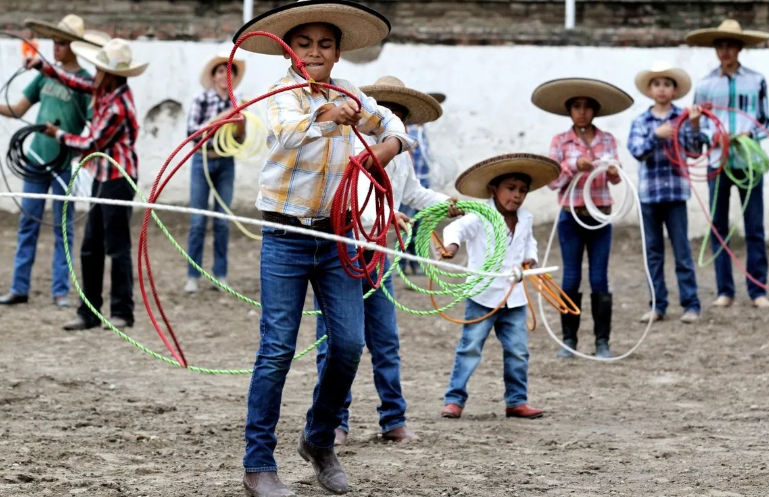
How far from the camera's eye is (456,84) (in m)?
14.1

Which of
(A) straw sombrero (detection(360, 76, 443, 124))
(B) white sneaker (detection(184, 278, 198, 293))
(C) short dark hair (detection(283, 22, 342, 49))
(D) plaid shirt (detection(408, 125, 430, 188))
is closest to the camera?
(C) short dark hair (detection(283, 22, 342, 49))

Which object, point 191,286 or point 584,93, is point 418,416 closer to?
point 584,93

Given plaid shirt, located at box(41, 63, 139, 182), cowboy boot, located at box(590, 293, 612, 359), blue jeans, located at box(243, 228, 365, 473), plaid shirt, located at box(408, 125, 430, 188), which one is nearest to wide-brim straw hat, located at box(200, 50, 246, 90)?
plaid shirt, located at box(408, 125, 430, 188)

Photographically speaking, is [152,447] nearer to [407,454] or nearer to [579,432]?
[407,454]

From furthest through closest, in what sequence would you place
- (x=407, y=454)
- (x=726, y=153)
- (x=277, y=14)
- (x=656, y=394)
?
(x=726, y=153), (x=656, y=394), (x=407, y=454), (x=277, y=14)

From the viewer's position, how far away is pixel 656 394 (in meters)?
7.26

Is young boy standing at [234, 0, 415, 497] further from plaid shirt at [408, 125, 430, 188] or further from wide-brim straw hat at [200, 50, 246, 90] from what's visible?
plaid shirt at [408, 125, 430, 188]

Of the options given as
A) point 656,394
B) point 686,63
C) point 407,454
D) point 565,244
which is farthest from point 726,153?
point 407,454

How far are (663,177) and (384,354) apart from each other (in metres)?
4.34

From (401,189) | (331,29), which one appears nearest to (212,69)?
(401,189)

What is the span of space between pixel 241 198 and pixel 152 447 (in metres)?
8.96

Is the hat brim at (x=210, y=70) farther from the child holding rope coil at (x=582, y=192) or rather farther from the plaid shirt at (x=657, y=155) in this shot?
the plaid shirt at (x=657, y=155)

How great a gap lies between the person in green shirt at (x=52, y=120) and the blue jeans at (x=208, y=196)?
1085 millimetres

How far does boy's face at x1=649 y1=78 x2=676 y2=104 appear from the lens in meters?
9.27
